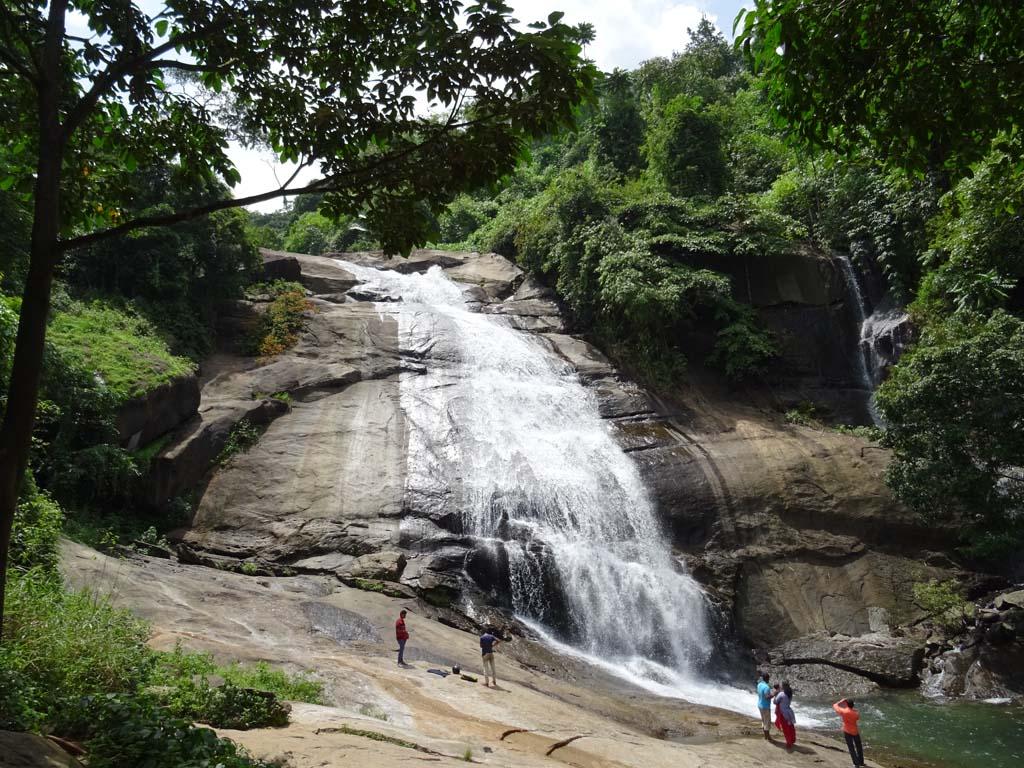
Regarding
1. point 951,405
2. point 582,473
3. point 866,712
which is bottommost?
point 866,712

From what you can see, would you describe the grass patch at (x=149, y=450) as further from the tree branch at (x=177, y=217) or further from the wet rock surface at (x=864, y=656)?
the wet rock surface at (x=864, y=656)

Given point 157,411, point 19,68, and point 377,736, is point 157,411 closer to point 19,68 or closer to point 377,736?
point 377,736

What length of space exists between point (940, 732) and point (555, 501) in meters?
9.16

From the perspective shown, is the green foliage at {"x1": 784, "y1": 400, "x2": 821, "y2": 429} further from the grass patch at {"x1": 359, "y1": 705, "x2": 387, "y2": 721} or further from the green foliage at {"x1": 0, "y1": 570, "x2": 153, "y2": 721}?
the green foliage at {"x1": 0, "y1": 570, "x2": 153, "y2": 721}

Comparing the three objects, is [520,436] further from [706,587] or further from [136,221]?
[136,221]

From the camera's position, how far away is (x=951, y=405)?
56.4 feet

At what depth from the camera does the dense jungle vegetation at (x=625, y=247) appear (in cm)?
645

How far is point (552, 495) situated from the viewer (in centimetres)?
1883

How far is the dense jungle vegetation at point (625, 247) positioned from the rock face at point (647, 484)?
152cm

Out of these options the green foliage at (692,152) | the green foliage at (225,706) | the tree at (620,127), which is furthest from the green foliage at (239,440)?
the tree at (620,127)

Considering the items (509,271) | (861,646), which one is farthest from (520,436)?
(509,271)

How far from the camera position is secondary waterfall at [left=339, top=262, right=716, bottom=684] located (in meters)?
16.5

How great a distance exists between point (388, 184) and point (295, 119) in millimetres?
1444

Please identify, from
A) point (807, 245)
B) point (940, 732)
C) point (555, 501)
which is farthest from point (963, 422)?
point (807, 245)
